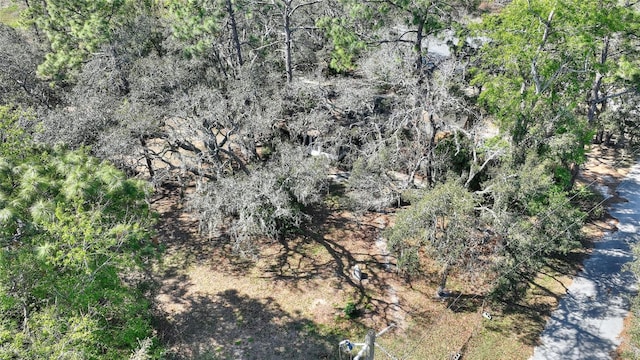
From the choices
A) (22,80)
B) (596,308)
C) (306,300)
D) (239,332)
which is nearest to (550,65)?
(596,308)

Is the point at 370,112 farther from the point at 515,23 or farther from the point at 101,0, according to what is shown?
the point at 101,0

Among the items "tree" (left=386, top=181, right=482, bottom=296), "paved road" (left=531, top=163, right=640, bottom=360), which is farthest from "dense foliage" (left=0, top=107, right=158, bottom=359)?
"paved road" (left=531, top=163, right=640, bottom=360)

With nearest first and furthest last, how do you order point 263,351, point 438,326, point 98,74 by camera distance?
point 263,351 < point 438,326 < point 98,74

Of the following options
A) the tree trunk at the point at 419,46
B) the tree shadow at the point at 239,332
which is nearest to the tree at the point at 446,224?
the tree shadow at the point at 239,332

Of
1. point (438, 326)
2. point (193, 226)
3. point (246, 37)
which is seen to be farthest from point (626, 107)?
point (193, 226)

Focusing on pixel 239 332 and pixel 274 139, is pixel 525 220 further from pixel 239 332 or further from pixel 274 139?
pixel 274 139

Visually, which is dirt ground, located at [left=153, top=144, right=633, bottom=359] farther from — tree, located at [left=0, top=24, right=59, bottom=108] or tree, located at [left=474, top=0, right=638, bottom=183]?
tree, located at [left=0, top=24, right=59, bottom=108]

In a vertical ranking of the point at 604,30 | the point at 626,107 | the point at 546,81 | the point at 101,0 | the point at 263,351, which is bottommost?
the point at 263,351
